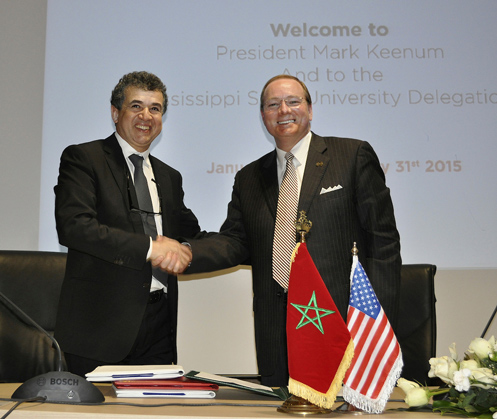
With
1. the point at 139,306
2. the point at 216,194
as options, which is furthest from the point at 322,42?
the point at 139,306

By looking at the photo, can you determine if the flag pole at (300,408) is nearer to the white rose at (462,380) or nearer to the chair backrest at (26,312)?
the white rose at (462,380)

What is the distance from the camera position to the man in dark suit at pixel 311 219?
8.43ft

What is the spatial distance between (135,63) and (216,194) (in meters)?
0.96

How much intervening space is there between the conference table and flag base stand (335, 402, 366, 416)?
0.05 ft

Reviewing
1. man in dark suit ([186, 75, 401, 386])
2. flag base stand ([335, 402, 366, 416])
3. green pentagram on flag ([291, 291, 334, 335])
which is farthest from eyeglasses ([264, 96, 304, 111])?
flag base stand ([335, 402, 366, 416])

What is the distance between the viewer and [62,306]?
8.64ft

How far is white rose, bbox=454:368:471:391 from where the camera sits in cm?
141

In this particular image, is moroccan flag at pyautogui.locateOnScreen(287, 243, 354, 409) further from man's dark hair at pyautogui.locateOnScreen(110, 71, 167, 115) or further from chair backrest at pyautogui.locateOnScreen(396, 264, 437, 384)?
man's dark hair at pyautogui.locateOnScreen(110, 71, 167, 115)

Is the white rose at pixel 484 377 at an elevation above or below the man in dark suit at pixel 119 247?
below

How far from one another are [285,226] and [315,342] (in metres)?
1.18

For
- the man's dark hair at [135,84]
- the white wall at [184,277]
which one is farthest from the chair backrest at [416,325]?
the man's dark hair at [135,84]

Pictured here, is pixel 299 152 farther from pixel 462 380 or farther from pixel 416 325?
pixel 462 380

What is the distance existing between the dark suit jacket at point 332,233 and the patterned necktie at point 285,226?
4cm

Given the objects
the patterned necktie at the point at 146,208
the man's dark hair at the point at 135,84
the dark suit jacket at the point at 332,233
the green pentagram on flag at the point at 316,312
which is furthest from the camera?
the man's dark hair at the point at 135,84
